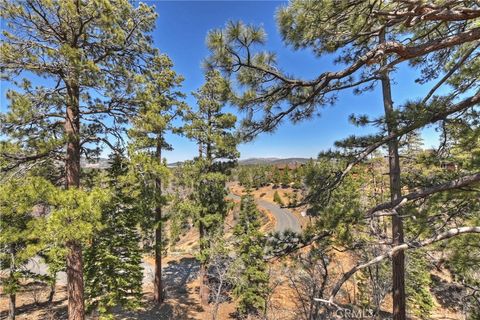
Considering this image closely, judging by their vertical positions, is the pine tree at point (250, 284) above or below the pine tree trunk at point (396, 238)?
below

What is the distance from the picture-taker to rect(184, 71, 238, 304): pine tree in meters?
13.2

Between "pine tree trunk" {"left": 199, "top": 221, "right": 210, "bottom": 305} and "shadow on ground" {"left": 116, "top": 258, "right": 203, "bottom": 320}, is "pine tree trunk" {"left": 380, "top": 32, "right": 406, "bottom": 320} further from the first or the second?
"shadow on ground" {"left": 116, "top": 258, "right": 203, "bottom": 320}

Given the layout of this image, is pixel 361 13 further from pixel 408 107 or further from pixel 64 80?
pixel 64 80

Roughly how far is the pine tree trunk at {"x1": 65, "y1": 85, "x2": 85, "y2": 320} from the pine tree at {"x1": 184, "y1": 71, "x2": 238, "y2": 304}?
714cm

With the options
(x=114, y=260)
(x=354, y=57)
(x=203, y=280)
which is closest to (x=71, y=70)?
(x=354, y=57)

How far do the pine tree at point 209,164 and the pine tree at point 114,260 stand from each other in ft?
10.1

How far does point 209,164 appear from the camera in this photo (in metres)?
13.5

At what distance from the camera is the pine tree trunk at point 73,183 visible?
5840 mm

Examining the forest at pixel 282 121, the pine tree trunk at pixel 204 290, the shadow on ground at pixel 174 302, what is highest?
the forest at pixel 282 121

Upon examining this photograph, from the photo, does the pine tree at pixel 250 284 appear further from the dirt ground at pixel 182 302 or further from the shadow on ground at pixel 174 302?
the shadow on ground at pixel 174 302

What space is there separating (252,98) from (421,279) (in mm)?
18393

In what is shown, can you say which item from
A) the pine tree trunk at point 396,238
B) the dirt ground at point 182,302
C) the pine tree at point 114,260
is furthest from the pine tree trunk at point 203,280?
the pine tree trunk at point 396,238

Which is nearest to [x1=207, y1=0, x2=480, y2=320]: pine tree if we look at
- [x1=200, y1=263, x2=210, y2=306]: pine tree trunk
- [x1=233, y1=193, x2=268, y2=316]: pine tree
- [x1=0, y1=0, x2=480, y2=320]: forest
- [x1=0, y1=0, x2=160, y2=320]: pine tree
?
[x1=0, y1=0, x2=480, y2=320]: forest

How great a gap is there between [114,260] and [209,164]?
566 cm
